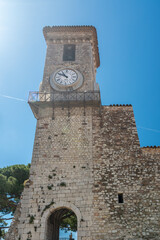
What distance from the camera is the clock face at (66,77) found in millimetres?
14781

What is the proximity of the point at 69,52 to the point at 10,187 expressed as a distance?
36.5 feet

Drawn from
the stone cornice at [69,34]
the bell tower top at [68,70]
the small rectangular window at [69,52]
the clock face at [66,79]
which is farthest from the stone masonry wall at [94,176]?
the stone cornice at [69,34]

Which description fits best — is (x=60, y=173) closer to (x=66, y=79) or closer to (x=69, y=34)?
(x=66, y=79)

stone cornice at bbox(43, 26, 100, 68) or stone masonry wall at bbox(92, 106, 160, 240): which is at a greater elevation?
stone cornice at bbox(43, 26, 100, 68)

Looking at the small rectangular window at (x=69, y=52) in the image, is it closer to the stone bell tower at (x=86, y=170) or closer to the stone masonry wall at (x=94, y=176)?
the stone bell tower at (x=86, y=170)

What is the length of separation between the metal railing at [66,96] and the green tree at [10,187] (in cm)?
670

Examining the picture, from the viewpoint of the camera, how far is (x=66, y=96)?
14.1 m

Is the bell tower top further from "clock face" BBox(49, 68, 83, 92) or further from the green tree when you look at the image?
the green tree

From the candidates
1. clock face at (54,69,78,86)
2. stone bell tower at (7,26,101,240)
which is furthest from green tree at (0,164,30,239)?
clock face at (54,69,78,86)

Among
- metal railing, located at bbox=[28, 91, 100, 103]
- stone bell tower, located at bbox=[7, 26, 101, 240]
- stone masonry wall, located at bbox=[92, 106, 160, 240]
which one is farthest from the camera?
metal railing, located at bbox=[28, 91, 100, 103]

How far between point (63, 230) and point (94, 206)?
11.2m

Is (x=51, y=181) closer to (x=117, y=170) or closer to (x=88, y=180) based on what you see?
(x=88, y=180)

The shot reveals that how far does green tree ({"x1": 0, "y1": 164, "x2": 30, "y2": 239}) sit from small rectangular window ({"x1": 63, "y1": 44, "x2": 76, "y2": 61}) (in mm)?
9930

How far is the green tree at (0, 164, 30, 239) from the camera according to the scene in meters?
16.2
